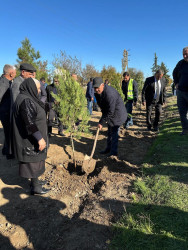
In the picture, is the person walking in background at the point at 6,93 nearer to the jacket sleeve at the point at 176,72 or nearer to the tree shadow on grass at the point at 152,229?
the tree shadow on grass at the point at 152,229

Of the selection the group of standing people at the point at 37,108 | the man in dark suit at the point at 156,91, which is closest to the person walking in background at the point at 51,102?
the group of standing people at the point at 37,108

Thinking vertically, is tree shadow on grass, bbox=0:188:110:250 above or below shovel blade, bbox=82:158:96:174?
below

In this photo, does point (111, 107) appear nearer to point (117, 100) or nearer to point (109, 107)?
point (109, 107)

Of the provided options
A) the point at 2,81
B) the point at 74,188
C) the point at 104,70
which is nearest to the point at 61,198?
the point at 74,188

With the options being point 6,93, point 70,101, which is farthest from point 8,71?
point 70,101

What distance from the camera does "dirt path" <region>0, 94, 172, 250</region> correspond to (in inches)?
79.2

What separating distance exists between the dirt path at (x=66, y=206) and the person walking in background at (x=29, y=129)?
558 mm

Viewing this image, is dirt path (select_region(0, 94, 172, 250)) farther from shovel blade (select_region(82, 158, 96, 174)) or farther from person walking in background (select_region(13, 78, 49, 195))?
person walking in background (select_region(13, 78, 49, 195))

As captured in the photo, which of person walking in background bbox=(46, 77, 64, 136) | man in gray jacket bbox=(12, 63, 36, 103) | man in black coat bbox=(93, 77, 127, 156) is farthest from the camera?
person walking in background bbox=(46, 77, 64, 136)

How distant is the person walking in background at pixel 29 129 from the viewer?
2.38 meters

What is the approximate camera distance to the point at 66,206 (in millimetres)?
2625

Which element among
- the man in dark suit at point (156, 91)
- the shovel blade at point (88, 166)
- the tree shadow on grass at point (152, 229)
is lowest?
the tree shadow on grass at point (152, 229)

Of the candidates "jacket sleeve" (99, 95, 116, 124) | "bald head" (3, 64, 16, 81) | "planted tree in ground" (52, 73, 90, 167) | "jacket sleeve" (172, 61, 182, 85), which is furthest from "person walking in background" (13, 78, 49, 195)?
"jacket sleeve" (172, 61, 182, 85)

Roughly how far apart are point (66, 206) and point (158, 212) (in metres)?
1.37
